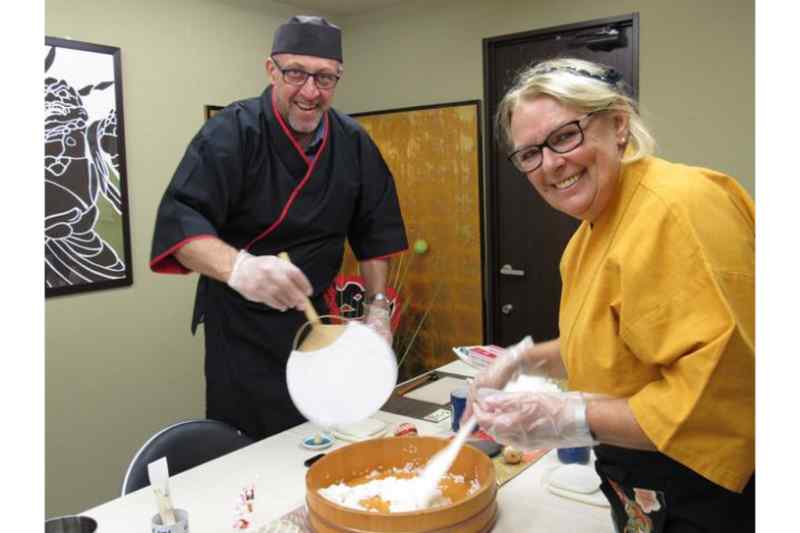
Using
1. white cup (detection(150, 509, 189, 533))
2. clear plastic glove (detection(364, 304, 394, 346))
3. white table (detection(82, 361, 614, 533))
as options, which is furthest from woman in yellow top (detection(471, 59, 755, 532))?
clear plastic glove (detection(364, 304, 394, 346))

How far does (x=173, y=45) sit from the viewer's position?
3.54 m

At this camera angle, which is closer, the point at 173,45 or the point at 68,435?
the point at 68,435

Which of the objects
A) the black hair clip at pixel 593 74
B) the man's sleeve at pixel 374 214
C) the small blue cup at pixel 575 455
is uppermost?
the black hair clip at pixel 593 74

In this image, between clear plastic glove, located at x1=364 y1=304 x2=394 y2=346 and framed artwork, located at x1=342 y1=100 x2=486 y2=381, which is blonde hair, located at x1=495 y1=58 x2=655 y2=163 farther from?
framed artwork, located at x1=342 y1=100 x2=486 y2=381

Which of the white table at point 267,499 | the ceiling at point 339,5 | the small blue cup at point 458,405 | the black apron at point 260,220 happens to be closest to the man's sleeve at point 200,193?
the black apron at point 260,220

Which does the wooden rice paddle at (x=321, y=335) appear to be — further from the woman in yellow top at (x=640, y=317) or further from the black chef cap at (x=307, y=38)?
the black chef cap at (x=307, y=38)

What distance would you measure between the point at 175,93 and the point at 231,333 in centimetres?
188

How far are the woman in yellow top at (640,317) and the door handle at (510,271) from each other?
8.55 ft

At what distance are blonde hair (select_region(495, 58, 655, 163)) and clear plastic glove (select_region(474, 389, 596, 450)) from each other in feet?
1.51

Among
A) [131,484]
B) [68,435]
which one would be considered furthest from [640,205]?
[68,435]

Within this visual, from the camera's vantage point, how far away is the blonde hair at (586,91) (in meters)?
1.17

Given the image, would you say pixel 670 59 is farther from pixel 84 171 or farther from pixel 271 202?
pixel 84 171

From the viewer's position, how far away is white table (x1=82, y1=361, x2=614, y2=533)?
1367 mm

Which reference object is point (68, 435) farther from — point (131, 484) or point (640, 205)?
point (640, 205)
